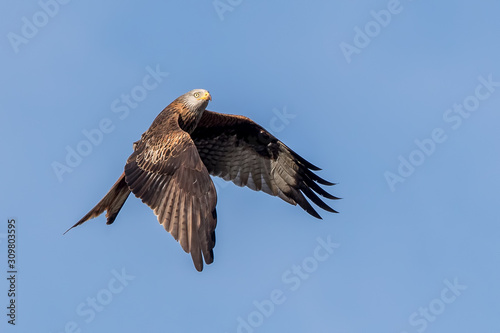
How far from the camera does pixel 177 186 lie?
491 inches

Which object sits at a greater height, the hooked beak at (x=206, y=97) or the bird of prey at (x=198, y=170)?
the hooked beak at (x=206, y=97)

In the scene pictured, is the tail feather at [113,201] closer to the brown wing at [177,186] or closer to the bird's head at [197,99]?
the brown wing at [177,186]

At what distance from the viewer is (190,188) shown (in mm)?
12344

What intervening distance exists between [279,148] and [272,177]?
0.57 m

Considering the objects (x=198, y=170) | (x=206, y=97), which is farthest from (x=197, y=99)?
(x=198, y=170)

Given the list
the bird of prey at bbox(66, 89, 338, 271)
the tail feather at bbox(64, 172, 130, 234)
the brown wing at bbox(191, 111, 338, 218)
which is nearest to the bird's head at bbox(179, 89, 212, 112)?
the bird of prey at bbox(66, 89, 338, 271)

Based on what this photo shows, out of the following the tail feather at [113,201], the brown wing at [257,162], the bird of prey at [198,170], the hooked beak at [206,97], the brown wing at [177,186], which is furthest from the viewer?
the brown wing at [257,162]

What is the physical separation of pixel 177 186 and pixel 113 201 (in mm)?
1782

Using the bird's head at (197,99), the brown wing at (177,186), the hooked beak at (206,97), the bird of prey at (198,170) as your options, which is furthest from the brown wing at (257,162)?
the brown wing at (177,186)

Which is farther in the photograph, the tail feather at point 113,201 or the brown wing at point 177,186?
the tail feather at point 113,201

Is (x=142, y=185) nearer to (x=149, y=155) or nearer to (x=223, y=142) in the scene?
(x=149, y=155)

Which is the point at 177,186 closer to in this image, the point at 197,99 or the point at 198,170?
the point at 198,170

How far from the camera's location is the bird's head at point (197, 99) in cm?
1422

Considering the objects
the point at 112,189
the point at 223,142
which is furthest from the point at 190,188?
the point at 223,142
